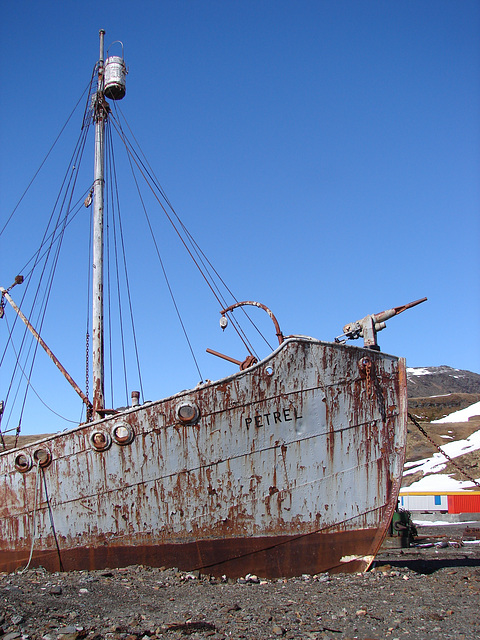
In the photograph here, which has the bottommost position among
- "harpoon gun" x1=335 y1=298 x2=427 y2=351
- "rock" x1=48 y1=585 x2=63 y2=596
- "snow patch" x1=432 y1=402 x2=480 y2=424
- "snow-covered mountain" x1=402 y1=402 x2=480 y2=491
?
"snow-covered mountain" x1=402 y1=402 x2=480 y2=491

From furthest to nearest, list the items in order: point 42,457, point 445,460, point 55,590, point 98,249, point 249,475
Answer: point 445,460 < point 98,249 < point 42,457 < point 249,475 < point 55,590

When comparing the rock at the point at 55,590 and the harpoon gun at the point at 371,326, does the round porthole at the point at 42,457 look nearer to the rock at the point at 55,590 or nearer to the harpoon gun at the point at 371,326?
the rock at the point at 55,590

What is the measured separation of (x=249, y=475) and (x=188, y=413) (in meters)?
1.60

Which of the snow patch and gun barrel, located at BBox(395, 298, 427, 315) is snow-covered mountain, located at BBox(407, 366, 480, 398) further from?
gun barrel, located at BBox(395, 298, 427, 315)

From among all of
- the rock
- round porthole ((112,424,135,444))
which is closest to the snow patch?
round porthole ((112,424,135,444))

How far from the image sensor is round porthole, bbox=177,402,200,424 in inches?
367

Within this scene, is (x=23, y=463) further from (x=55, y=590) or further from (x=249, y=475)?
(x=249, y=475)

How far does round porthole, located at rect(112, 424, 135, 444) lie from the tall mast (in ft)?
4.91

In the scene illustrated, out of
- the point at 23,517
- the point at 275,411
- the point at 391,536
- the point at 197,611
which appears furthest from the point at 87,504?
the point at 391,536

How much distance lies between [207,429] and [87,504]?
2.85 metres

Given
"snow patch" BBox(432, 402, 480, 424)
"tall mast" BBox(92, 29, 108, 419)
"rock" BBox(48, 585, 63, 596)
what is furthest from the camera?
"snow patch" BBox(432, 402, 480, 424)

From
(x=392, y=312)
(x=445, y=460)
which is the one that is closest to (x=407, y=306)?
(x=392, y=312)

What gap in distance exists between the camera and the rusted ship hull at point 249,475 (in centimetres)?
924

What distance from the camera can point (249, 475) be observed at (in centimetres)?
926
